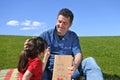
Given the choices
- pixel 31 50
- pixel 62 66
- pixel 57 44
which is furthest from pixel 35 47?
pixel 57 44

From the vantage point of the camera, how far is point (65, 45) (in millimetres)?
7656

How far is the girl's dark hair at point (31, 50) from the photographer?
614cm

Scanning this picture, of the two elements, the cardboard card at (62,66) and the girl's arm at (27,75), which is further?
the cardboard card at (62,66)

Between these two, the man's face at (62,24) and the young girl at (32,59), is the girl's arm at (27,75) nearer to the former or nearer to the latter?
the young girl at (32,59)

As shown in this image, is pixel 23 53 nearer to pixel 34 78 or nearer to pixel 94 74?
pixel 34 78

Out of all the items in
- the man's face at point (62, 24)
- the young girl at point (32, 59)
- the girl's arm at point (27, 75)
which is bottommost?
the girl's arm at point (27, 75)

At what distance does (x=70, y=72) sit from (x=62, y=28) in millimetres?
983

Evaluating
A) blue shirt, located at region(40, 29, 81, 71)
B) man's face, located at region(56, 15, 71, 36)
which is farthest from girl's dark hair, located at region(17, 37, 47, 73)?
blue shirt, located at region(40, 29, 81, 71)

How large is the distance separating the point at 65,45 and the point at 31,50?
5.29ft

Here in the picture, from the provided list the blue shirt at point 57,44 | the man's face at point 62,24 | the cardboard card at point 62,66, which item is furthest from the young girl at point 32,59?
the blue shirt at point 57,44

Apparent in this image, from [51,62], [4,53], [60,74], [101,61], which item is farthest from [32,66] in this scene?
[4,53]

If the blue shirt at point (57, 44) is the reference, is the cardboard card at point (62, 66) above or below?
below

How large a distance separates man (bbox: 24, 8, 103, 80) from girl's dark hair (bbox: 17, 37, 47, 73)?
1241mm

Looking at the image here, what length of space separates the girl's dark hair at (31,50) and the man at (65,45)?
124cm
